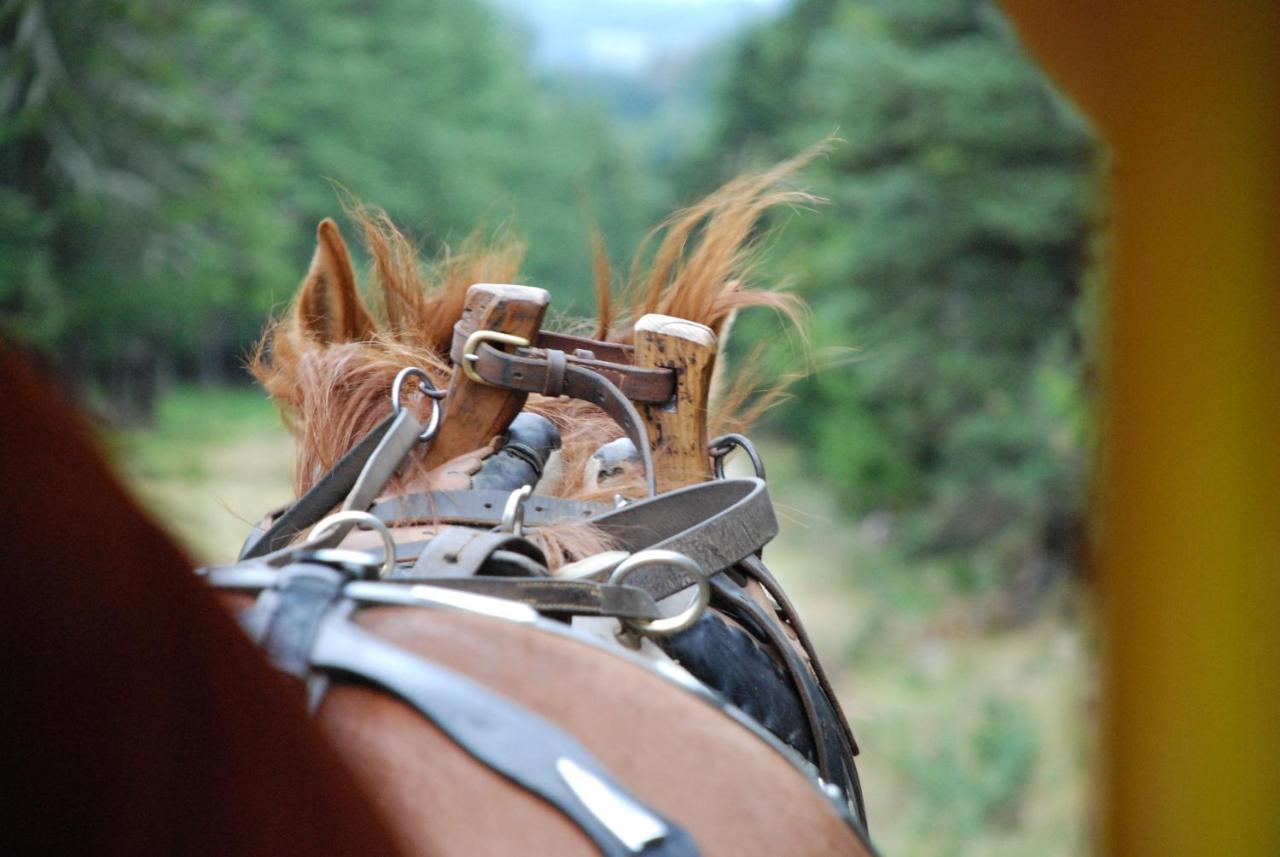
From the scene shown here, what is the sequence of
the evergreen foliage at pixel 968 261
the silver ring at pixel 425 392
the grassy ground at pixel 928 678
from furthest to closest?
1. the evergreen foliage at pixel 968 261
2. the grassy ground at pixel 928 678
3. the silver ring at pixel 425 392

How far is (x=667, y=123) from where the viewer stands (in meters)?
72.6

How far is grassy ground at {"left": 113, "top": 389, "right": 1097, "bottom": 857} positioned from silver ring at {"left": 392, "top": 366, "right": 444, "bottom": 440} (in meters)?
0.66

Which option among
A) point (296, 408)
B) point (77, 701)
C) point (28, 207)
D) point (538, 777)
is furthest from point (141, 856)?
point (28, 207)

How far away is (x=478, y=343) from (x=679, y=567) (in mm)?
574

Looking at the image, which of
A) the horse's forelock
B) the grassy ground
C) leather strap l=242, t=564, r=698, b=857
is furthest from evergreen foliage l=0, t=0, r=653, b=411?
the grassy ground

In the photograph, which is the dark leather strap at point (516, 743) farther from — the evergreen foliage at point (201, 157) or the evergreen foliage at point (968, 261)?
the evergreen foliage at point (968, 261)

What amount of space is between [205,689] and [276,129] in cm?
2185

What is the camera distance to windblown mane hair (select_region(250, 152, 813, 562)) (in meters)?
1.90

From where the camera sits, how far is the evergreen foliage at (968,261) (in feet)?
34.3

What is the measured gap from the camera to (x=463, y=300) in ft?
6.45

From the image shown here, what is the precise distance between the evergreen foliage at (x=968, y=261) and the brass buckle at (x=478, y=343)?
834 cm

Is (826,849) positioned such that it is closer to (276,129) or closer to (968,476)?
(968,476)

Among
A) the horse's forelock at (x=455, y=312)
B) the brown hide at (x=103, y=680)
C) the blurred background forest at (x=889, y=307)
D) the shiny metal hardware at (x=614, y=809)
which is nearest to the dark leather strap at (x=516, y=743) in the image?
the shiny metal hardware at (x=614, y=809)

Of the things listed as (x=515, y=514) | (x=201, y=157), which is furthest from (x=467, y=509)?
(x=201, y=157)
